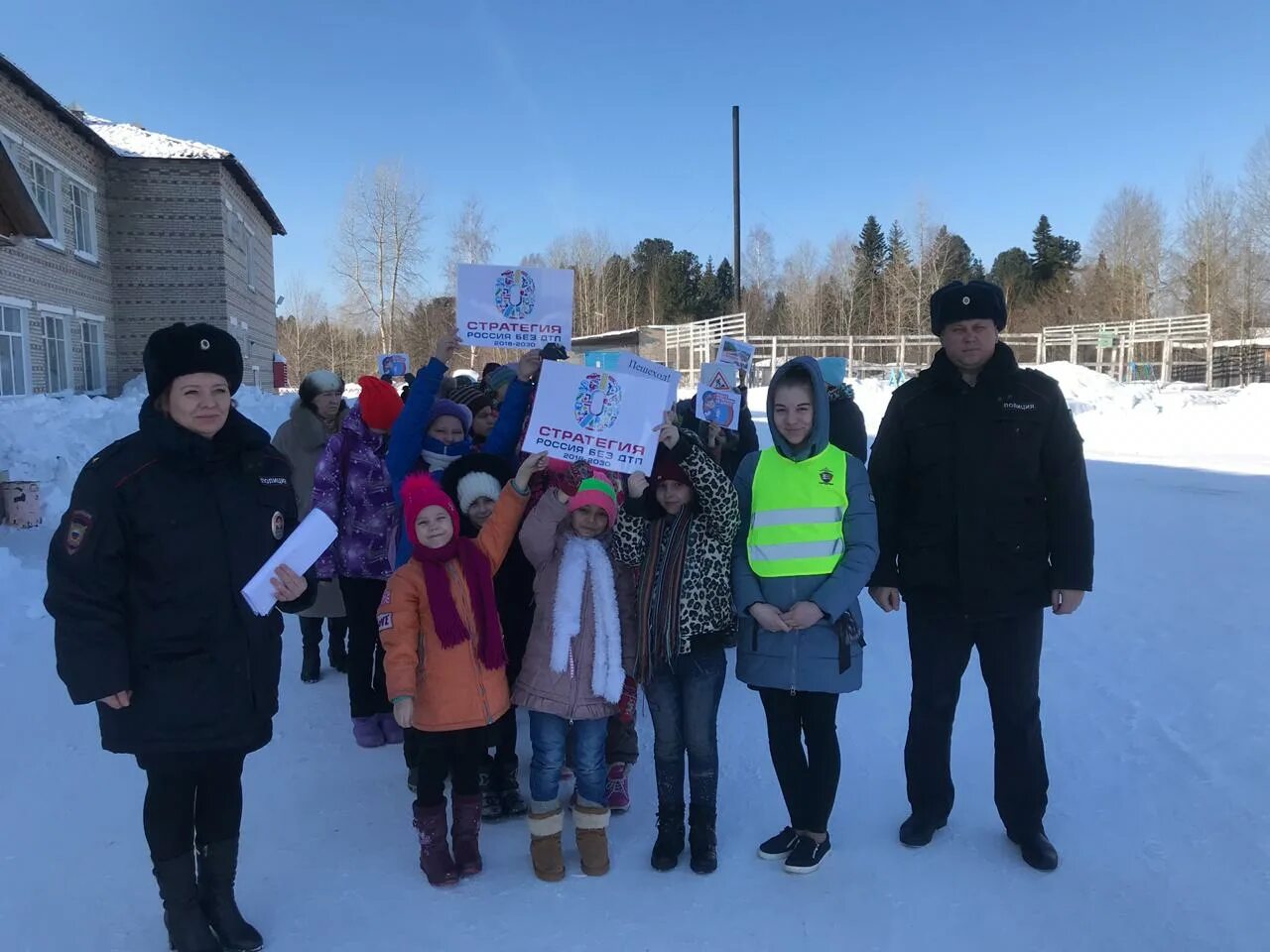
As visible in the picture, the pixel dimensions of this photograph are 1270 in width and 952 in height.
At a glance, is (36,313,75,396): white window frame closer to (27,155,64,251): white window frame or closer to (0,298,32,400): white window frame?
(0,298,32,400): white window frame

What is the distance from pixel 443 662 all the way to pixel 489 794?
93 centimetres

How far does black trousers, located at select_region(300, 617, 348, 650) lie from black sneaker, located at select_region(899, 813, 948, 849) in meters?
3.87

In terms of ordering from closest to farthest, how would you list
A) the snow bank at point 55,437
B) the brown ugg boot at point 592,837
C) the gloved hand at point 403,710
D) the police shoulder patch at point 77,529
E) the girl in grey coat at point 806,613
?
the police shoulder patch at point 77,529 < the gloved hand at point 403,710 < the girl in grey coat at point 806,613 < the brown ugg boot at point 592,837 < the snow bank at point 55,437

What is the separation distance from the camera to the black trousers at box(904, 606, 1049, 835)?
131 inches

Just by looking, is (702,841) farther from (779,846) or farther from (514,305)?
(514,305)

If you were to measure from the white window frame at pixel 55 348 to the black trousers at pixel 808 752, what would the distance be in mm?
19167

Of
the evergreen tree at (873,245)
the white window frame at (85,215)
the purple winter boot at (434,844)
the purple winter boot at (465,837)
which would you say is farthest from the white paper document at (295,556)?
the evergreen tree at (873,245)

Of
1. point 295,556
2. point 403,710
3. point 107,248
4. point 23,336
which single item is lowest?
point 403,710

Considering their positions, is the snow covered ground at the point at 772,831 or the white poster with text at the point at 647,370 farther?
the white poster with text at the point at 647,370

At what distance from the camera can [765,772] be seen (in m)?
4.08

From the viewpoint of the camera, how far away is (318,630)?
5.59 m

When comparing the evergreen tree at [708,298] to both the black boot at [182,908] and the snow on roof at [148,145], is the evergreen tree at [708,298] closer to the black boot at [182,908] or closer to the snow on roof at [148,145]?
the snow on roof at [148,145]

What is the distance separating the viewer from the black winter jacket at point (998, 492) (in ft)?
10.6

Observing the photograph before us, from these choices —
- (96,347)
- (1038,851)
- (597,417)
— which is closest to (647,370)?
(597,417)
